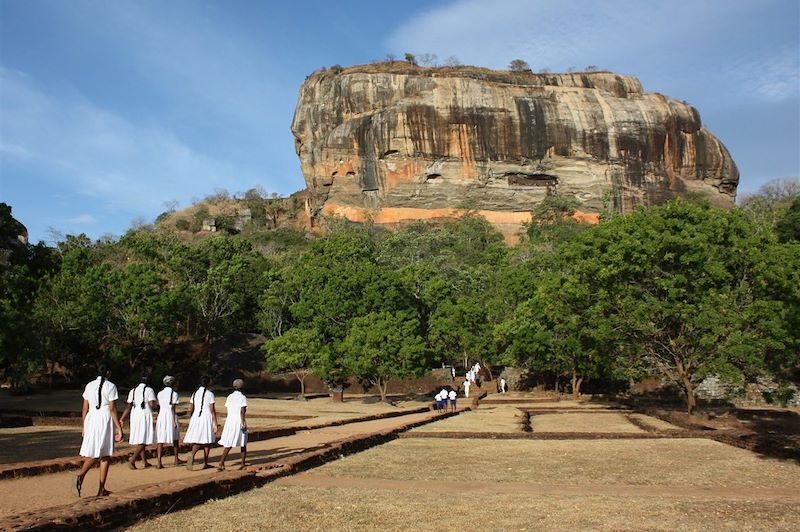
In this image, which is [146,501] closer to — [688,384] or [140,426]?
[140,426]

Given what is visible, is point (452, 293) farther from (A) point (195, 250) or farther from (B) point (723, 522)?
(B) point (723, 522)

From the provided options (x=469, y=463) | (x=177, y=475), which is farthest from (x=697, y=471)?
(x=177, y=475)

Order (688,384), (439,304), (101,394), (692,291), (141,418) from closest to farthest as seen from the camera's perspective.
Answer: (101,394)
(141,418)
(688,384)
(692,291)
(439,304)

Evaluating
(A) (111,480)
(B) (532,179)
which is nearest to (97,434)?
(A) (111,480)

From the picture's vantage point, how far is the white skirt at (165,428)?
10.5 metres

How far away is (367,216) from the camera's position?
262 feet

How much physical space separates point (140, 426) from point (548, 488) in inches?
244

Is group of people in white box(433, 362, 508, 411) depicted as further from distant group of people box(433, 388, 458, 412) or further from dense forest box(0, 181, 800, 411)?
dense forest box(0, 181, 800, 411)

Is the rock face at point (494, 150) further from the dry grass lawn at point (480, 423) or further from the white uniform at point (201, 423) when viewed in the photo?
the white uniform at point (201, 423)

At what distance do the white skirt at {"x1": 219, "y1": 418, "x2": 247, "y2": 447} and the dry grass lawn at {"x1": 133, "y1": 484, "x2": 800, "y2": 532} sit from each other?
1930 millimetres

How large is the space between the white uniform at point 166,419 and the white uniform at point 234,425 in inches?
38.1

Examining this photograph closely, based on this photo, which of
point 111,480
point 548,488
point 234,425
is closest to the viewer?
point 548,488

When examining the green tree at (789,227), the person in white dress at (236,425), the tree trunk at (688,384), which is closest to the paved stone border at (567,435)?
the tree trunk at (688,384)

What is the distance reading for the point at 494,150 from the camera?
81.1 meters
